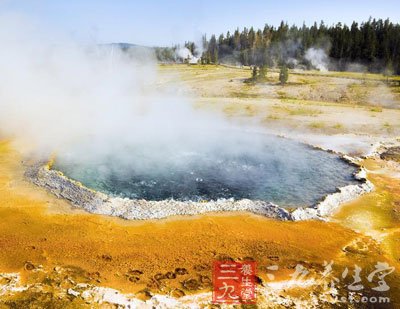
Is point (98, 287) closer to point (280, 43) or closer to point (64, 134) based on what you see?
point (64, 134)

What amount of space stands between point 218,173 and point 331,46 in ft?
210

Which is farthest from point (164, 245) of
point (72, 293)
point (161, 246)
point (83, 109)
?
point (83, 109)

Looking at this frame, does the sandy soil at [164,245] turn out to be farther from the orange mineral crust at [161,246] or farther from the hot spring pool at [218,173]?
the hot spring pool at [218,173]

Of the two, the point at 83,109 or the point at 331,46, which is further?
the point at 331,46

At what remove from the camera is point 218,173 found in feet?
56.9

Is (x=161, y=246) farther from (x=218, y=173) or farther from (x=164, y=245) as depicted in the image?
(x=218, y=173)

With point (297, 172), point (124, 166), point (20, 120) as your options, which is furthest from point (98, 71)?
point (297, 172)

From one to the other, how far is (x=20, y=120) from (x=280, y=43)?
6481 cm

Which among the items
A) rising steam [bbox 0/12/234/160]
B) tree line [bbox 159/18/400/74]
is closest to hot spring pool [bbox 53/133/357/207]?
rising steam [bbox 0/12/234/160]

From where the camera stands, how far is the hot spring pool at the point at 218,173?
49.3 ft

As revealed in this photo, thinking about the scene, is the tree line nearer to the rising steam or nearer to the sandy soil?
the rising steam

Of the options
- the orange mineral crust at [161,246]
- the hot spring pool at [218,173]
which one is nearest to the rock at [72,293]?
the orange mineral crust at [161,246]

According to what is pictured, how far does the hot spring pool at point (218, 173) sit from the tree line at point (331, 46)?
144 ft

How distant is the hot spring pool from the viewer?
15.0 metres
